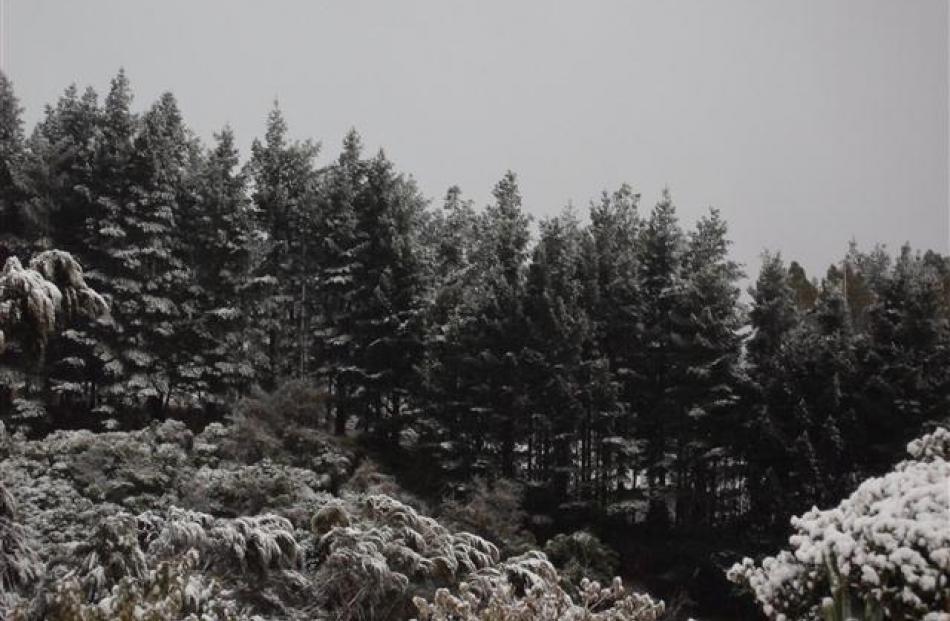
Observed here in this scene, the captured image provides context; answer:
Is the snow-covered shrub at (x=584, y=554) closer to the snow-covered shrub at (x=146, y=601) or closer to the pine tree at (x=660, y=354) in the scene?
the pine tree at (x=660, y=354)

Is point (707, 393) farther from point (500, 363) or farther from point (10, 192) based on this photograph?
point (10, 192)

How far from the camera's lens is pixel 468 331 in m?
27.4

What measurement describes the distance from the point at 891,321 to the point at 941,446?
20.3 meters

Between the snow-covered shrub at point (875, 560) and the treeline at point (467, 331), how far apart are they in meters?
18.5

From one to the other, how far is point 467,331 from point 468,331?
0.04 meters

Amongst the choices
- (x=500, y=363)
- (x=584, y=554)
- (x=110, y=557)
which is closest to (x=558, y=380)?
(x=500, y=363)

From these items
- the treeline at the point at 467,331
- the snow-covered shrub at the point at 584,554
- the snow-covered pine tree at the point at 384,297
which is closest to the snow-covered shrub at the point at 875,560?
the snow-covered shrub at the point at 584,554

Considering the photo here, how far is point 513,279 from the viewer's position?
2920cm

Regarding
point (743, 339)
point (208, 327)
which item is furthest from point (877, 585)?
point (208, 327)

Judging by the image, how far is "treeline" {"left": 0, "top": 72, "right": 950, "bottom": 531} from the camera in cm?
2344

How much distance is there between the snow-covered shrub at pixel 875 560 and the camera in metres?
4.02

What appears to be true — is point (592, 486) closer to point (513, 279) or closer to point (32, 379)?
point (513, 279)

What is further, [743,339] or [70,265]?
[743,339]

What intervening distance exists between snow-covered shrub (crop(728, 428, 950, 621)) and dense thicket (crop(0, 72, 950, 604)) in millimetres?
18581
